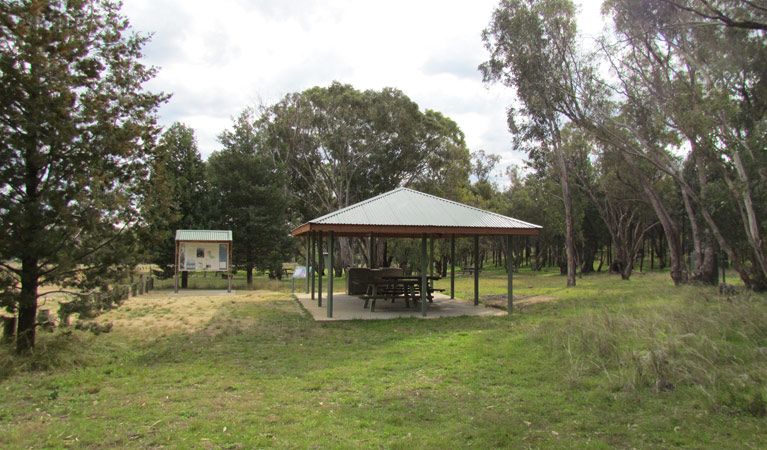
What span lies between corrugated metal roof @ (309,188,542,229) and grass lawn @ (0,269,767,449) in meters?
2.97

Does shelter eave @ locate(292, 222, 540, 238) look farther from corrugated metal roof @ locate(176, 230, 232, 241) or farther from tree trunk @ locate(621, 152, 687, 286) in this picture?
tree trunk @ locate(621, 152, 687, 286)

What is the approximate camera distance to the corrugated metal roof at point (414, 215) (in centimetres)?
1133

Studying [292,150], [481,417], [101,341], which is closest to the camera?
[481,417]

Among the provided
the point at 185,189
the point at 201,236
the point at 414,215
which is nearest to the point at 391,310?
the point at 414,215

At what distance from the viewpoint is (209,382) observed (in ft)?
18.6

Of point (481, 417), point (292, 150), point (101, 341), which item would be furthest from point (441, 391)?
point (292, 150)

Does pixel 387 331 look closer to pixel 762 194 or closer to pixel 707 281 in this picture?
pixel 762 194

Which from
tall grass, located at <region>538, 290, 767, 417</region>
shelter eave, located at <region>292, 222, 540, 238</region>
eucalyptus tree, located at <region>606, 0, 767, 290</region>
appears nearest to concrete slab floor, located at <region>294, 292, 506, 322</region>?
shelter eave, located at <region>292, 222, 540, 238</region>

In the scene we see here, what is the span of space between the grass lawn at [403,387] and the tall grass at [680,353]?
0.08ft

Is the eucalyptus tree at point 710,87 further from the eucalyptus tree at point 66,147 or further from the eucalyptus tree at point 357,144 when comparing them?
the eucalyptus tree at point 357,144

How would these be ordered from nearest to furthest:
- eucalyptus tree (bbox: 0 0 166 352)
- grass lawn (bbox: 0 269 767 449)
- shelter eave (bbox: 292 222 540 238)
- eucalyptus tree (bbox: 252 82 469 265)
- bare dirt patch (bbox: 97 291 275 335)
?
1. grass lawn (bbox: 0 269 767 449)
2. eucalyptus tree (bbox: 0 0 166 352)
3. bare dirt patch (bbox: 97 291 275 335)
4. shelter eave (bbox: 292 222 540 238)
5. eucalyptus tree (bbox: 252 82 469 265)

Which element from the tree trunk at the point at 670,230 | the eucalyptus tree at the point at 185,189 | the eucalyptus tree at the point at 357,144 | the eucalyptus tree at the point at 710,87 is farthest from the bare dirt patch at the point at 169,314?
the tree trunk at the point at 670,230

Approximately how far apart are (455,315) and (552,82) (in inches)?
409

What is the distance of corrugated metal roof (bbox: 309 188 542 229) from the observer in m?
11.3
